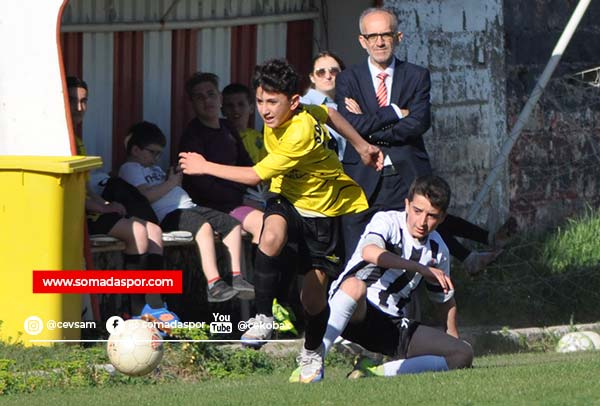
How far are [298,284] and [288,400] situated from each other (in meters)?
4.32

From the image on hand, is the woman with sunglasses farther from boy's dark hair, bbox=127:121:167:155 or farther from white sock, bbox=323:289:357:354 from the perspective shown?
white sock, bbox=323:289:357:354

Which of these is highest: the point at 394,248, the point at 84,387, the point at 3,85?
the point at 3,85

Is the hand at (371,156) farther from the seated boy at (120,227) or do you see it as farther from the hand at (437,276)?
the seated boy at (120,227)

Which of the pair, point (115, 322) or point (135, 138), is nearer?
point (115, 322)

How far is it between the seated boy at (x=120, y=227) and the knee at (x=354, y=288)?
2090 millimetres

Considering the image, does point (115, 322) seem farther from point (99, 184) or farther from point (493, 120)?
point (493, 120)

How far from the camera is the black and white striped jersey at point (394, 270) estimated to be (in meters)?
8.97

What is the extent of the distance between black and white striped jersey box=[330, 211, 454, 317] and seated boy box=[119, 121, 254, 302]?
6.04 feet

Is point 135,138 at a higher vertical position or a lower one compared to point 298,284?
higher

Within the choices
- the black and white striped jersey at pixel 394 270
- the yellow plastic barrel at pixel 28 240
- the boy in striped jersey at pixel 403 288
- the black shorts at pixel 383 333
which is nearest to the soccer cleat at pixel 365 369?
the boy in striped jersey at pixel 403 288

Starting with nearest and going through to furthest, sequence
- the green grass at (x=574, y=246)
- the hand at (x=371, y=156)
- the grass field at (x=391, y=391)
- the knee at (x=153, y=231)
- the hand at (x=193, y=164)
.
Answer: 1. the grass field at (x=391, y=391)
2. the hand at (x=193, y=164)
3. the hand at (x=371, y=156)
4. the knee at (x=153, y=231)
5. the green grass at (x=574, y=246)

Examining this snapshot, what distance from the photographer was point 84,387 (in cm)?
896

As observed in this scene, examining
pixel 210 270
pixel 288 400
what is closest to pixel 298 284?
pixel 210 270

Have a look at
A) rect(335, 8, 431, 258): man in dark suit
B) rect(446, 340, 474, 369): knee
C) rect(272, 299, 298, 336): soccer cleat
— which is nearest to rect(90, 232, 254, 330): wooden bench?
rect(272, 299, 298, 336): soccer cleat
